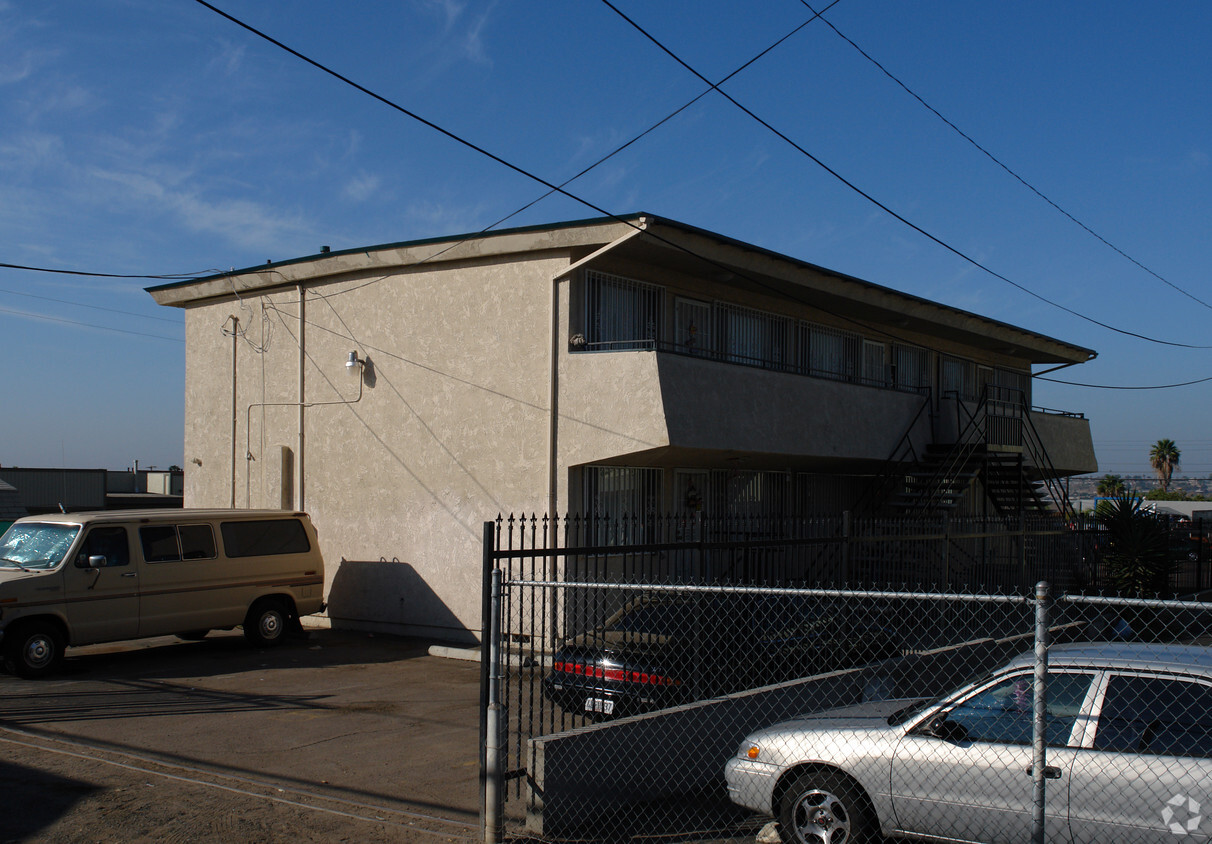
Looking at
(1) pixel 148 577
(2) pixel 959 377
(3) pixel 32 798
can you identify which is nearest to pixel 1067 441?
(2) pixel 959 377

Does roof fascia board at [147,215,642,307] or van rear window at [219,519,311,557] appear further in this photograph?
van rear window at [219,519,311,557]

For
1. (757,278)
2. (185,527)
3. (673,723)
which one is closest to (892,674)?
(673,723)

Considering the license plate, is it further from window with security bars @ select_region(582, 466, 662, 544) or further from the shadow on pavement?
window with security bars @ select_region(582, 466, 662, 544)

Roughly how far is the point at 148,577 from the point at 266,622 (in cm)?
204

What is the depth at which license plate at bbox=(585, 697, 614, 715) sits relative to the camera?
7.67 metres

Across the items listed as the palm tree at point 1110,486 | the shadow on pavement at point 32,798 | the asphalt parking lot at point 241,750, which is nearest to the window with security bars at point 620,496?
the asphalt parking lot at point 241,750

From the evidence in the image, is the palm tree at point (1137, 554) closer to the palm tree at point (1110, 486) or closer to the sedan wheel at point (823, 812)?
the sedan wheel at point (823, 812)

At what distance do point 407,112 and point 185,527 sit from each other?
7982mm

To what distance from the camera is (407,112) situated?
869 cm

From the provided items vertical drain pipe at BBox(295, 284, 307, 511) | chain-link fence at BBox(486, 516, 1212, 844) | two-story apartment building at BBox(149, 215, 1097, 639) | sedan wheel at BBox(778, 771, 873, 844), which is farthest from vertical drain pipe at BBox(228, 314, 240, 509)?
sedan wheel at BBox(778, 771, 873, 844)

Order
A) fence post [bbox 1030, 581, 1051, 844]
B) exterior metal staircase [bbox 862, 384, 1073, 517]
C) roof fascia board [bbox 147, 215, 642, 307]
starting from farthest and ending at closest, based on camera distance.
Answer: exterior metal staircase [bbox 862, 384, 1073, 517]
roof fascia board [bbox 147, 215, 642, 307]
fence post [bbox 1030, 581, 1051, 844]

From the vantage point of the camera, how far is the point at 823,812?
579 cm

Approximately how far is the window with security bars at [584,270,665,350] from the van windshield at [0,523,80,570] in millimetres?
7570

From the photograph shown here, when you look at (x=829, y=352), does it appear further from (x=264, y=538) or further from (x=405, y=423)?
(x=264, y=538)
